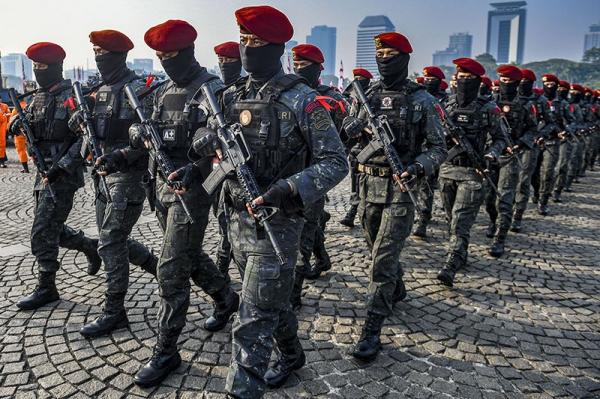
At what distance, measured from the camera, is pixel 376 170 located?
4.10m

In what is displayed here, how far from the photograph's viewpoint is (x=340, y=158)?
Result: 2713 mm

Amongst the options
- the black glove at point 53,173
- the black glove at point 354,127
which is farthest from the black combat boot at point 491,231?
the black glove at point 53,173

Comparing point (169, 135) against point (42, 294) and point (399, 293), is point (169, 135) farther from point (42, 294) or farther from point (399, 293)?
point (399, 293)

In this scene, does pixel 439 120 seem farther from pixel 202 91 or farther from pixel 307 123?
pixel 202 91

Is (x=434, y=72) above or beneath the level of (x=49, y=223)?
above

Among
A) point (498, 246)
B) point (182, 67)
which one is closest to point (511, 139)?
point (498, 246)

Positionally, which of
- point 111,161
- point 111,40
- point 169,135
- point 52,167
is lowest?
point 52,167

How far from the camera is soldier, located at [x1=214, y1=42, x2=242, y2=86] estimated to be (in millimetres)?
5273

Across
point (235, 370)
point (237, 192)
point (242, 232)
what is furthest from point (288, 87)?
point (235, 370)

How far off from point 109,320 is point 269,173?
7.23ft

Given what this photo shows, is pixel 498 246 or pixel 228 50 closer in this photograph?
pixel 228 50

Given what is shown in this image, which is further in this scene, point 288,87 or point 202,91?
point 202,91

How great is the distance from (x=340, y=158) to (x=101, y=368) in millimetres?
2404

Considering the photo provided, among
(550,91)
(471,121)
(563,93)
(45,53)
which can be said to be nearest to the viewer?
(45,53)
